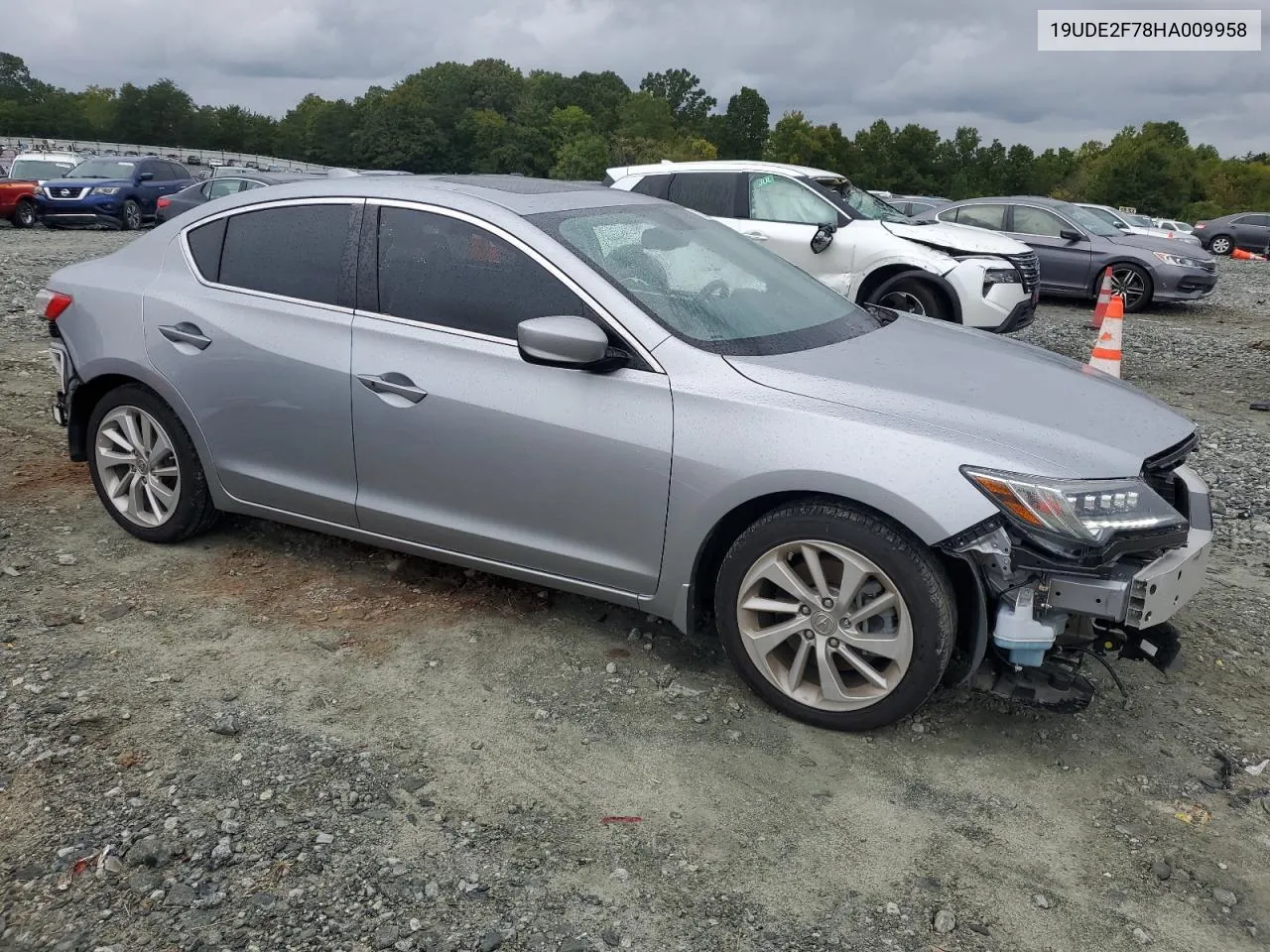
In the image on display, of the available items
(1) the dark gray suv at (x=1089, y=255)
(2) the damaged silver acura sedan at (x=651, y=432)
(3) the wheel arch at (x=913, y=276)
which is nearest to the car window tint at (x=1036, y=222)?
(1) the dark gray suv at (x=1089, y=255)

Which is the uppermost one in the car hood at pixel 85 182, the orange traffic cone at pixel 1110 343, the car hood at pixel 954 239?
the car hood at pixel 954 239

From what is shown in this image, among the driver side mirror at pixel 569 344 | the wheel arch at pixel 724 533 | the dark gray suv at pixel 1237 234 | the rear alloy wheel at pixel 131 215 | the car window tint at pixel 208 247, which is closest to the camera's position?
the wheel arch at pixel 724 533

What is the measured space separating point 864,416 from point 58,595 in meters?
3.26

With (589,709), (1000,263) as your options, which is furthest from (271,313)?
(1000,263)

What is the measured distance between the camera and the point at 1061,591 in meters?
3.09

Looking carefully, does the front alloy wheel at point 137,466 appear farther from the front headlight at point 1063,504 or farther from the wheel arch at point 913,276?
the wheel arch at point 913,276

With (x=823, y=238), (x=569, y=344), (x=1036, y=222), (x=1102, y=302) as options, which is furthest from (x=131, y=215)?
(x=569, y=344)

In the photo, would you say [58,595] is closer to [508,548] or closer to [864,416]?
[508,548]

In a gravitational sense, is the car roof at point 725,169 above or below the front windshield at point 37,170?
above

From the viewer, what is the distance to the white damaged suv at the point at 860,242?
9609 millimetres

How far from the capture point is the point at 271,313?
4.22 meters

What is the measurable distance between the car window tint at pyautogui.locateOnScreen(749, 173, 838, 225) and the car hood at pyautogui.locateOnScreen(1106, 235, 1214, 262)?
6.63m

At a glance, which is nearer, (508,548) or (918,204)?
(508,548)

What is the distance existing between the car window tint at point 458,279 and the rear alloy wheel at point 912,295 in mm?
6585
